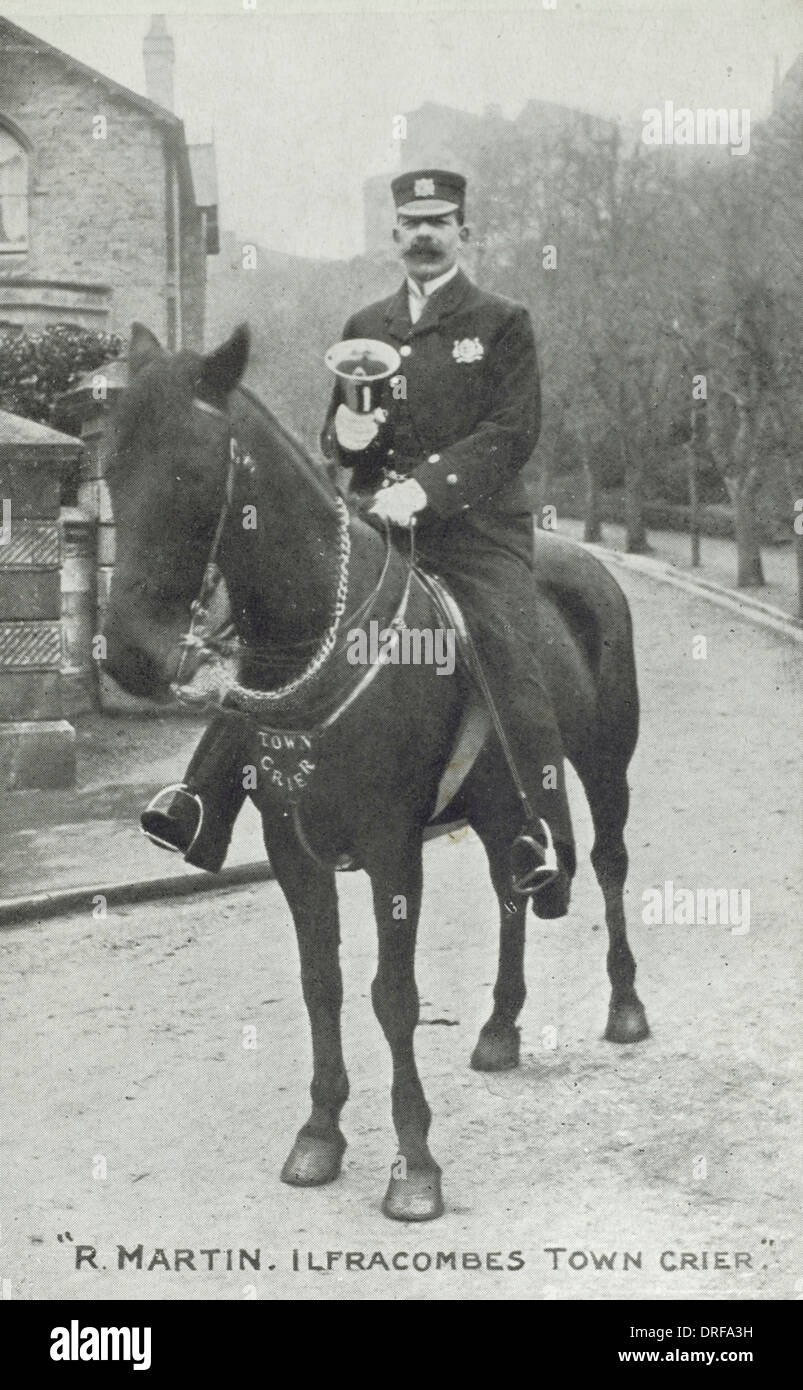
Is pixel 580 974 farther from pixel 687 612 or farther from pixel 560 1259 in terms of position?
pixel 687 612

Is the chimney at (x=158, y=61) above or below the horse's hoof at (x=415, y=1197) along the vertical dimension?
above

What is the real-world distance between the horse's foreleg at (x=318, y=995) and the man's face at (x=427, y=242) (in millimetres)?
1918

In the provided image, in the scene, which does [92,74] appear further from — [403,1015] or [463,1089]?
[463,1089]

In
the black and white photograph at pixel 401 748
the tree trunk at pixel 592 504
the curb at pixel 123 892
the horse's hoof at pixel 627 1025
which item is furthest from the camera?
the curb at pixel 123 892

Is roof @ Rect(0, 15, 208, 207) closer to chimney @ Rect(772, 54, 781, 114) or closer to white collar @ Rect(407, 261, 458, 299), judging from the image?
white collar @ Rect(407, 261, 458, 299)

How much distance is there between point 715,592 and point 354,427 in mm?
5904

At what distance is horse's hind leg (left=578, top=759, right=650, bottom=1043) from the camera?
675 cm

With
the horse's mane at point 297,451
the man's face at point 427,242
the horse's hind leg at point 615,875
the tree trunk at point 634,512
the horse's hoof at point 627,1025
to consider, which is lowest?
the horse's hoof at point 627,1025

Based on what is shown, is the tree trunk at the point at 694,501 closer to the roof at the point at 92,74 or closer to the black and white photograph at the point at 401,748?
the black and white photograph at the point at 401,748

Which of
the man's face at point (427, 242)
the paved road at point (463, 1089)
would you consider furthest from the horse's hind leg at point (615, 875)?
the man's face at point (427, 242)

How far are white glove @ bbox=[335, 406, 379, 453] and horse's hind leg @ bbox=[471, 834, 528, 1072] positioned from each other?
1.69m

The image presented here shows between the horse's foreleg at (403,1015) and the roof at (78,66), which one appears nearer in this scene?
the horse's foreleg at (403,1015)

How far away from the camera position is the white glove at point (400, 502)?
17.4ft
